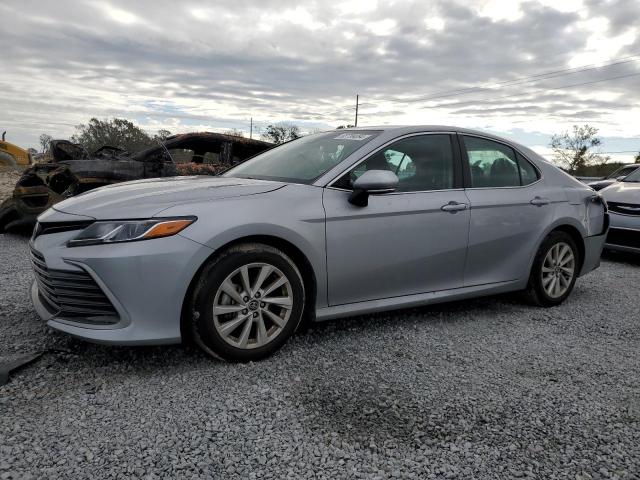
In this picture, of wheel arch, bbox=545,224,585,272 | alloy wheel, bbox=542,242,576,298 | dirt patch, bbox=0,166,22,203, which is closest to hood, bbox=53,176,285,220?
alloy wheel, bbox=542,242,576,298

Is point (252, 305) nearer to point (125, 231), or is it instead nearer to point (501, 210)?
point (125, 231)

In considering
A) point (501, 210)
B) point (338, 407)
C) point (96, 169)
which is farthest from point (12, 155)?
point (338, 407)

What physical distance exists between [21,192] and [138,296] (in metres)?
5.19

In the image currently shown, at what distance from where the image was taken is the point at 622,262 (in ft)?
23.9

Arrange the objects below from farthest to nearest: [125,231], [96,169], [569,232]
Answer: [96,169]
[569,232]
[125,231]

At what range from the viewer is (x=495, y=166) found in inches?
168

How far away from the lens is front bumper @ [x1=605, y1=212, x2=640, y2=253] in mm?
6820

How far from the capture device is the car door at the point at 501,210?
3.96 metres

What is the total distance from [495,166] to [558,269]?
1.14 m

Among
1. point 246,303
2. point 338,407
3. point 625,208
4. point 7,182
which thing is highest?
point 625,208

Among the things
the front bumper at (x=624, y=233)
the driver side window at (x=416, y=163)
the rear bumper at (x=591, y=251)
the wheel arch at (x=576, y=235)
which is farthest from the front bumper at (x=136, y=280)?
the front bumper at (x=624, y=233)

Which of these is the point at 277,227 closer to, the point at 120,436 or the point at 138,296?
the point at 138,296

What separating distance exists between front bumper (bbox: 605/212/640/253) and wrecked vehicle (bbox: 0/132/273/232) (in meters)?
5.12

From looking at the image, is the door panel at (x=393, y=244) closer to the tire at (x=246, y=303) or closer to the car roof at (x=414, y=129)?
the tire at (x=246, y=303)
